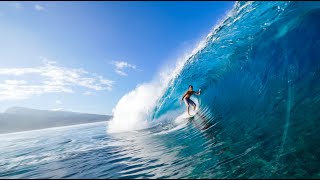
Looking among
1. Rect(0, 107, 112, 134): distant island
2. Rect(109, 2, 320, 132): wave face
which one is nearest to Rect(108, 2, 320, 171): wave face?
Rect(109, 2, 320, 132): wave face

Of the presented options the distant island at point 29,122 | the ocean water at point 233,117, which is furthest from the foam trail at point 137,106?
the distant island at point 29,122

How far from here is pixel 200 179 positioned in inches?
178

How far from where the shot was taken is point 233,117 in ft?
35.4

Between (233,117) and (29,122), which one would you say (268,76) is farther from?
(29,122)

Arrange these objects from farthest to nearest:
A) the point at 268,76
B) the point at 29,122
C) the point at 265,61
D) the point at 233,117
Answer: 1. the point at 29,122
2. the point at 265,61
3. the point at 268,76
4. the point at 233,117

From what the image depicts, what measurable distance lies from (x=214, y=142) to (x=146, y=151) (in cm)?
194

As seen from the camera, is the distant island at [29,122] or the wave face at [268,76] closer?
the wave face at [268,76]

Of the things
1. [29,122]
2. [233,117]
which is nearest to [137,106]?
[233,117]

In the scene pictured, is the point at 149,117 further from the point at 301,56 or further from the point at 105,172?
the point at 105,172

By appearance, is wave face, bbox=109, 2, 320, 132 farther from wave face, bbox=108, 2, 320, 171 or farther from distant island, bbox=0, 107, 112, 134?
distant island, bbox=0, 107, 112, 134

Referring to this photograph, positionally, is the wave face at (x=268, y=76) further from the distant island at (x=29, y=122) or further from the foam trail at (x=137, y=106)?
the distant island at (x=29, y=122)

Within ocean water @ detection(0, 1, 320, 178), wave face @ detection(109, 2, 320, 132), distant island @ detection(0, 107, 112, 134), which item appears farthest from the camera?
distant island @ detection(0, 107, 112, 134)

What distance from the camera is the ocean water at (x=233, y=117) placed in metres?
5.43

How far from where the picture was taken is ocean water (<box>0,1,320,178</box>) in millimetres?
5430
